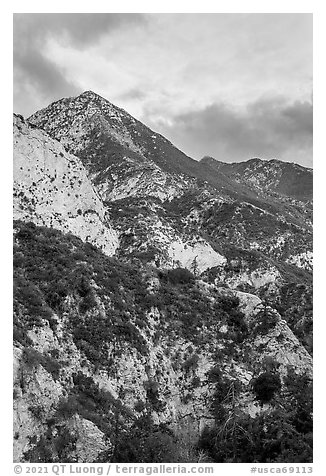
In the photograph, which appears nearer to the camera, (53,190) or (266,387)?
(266,387)

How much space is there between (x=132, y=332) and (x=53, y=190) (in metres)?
23.7

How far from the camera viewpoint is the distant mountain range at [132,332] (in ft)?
65.0

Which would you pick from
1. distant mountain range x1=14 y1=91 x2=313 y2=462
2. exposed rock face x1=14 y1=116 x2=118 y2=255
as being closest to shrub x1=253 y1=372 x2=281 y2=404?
distant mountain range x1=14 y1=91 x2=313 y2=462

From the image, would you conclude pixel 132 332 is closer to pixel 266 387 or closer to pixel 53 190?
pixel 266 387

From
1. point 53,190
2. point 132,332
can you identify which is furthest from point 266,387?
point 53,190

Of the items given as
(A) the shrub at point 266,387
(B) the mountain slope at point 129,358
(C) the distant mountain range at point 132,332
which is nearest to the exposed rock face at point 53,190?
(C) the distant mountain range at point 132,332

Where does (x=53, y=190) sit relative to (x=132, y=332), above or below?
above

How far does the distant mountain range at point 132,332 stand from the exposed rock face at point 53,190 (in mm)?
161

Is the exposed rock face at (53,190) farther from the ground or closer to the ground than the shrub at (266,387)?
farther from the ground

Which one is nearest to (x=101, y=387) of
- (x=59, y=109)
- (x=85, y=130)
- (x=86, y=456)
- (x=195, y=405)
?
(x=86, y=456)

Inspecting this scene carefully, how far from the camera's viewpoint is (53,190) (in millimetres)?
46281

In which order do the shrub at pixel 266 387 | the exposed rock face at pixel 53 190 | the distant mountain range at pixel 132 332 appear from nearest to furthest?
1. the distant mountain range at pixel 132 332
2. the shrub at pixel 266 387
3. the exposed rock face at pixel 53 190

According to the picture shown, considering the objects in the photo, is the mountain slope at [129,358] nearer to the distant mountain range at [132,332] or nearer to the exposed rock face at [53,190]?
the distant mountain range at [132,332]

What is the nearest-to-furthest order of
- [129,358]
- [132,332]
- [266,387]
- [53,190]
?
[266,387] < [129,358] < [132,332] < [53,190]
